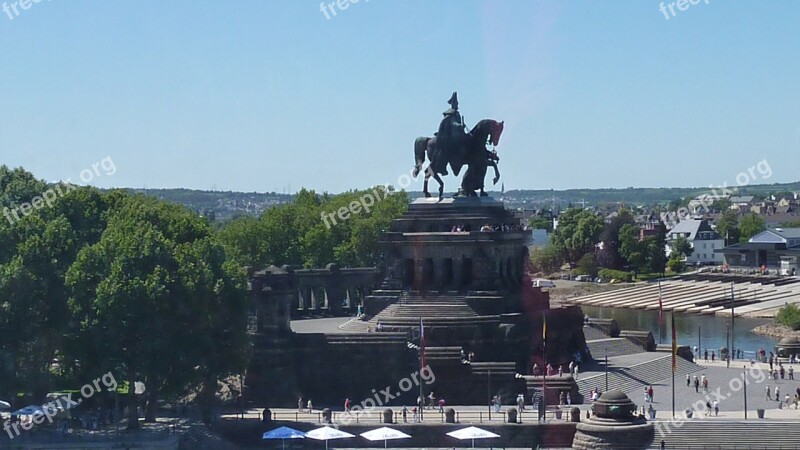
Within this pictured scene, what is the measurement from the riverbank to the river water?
0.90 metres

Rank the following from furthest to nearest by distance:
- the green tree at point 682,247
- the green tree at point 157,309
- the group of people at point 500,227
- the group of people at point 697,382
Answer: the green tree at point 682,247, the group of people at point 500,227, the group of people at point 697,382, the green tree at point 157,309

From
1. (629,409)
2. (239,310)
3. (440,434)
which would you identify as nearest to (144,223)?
(239,310)

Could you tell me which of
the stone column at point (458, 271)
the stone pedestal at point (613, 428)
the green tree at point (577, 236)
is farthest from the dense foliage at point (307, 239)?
the green tree at point (577, 236)

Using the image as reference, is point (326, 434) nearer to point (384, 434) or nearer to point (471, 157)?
point (384, 434)

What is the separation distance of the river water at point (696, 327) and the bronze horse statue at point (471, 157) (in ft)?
70.0

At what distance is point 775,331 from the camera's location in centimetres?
11369

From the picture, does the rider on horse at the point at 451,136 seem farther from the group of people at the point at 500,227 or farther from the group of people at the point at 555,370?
the group of people at the point at 555,370

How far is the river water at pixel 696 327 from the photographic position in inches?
4016

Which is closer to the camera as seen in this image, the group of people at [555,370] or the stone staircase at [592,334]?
the group of people at [555,370]

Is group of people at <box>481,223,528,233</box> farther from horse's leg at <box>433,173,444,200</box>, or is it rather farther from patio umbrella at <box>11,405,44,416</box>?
patio umbrella at <box>11,405,44,416</box>

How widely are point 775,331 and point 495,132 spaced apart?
4773 cm

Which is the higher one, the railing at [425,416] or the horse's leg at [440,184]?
the horse's leg at [440,184]

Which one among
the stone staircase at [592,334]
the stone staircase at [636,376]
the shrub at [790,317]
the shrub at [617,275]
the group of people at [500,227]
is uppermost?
the group of people at [500,227]

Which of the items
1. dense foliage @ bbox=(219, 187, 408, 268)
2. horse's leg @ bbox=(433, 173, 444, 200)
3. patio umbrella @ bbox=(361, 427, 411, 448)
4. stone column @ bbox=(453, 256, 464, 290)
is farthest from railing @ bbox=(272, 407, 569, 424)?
dense foliage @ bbox=(219, 187, 408, 268)
